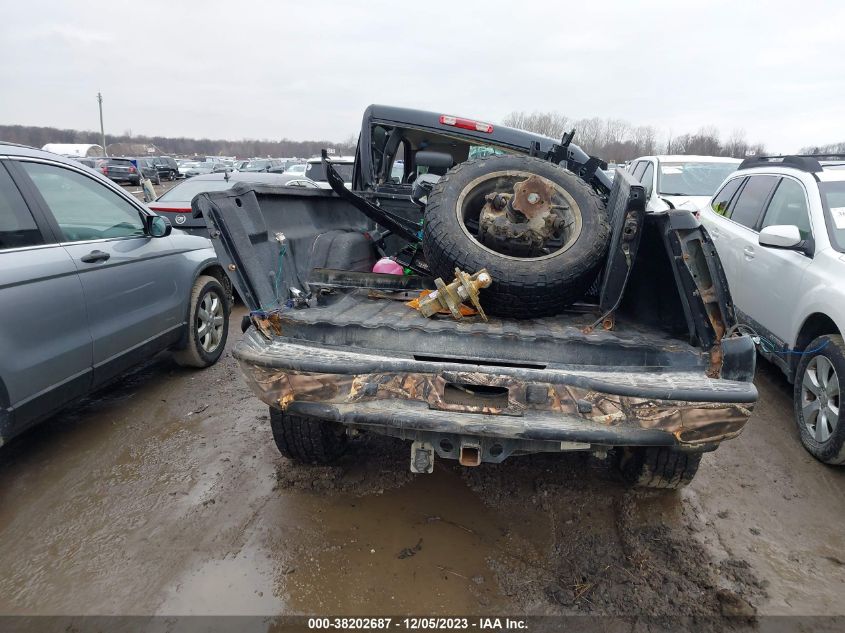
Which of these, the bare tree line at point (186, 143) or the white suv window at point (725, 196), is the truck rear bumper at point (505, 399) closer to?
the white suv window at point (725, 196)

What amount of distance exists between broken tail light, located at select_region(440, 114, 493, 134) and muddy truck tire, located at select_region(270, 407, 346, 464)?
2.54 metres

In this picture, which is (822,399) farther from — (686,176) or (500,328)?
(686,176)

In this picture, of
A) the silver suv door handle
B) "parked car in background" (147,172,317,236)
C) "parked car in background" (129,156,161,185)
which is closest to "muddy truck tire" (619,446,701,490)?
the silver suv door handle

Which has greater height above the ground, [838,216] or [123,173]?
[123,173]

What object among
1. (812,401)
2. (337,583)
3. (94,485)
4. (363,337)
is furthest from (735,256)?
(94,485)

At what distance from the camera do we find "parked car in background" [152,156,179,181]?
3515 cm

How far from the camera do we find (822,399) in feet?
10.9

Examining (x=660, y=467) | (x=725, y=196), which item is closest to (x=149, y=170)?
(x=725, y=196)

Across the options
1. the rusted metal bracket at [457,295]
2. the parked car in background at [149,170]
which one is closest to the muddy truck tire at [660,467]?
the rusted metal bracket at [457,295]

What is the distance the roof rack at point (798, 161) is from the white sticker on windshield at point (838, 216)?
0.54 meters

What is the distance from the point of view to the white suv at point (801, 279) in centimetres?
325

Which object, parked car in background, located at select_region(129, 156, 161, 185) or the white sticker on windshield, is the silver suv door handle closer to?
the white sticker on windshield

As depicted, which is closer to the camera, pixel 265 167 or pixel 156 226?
pixel 156 226

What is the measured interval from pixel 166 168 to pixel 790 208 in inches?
1521
